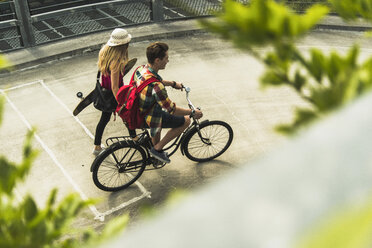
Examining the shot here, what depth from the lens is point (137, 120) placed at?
17.6 feet

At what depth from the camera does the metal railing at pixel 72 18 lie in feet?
31.5

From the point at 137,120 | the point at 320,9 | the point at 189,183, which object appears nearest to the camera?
the point at 320,9

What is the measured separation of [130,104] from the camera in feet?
16.9

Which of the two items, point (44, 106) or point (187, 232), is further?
point (44, 106)

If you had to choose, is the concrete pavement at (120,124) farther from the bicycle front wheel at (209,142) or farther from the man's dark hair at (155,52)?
the man's dark hair at (155,52)

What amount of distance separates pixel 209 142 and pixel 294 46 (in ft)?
16.9

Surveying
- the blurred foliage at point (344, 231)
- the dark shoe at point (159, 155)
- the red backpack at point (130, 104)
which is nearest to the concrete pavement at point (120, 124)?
the dark shoe at point (159, 155)

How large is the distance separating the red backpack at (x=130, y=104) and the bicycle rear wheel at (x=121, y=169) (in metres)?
0.38

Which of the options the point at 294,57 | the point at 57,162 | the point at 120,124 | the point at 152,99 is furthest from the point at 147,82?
the point at 294,57

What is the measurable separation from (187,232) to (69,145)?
6568 mm

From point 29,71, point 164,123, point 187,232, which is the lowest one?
point 29,71

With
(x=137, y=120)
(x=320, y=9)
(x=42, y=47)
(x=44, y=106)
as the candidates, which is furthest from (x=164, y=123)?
(x=42, y=47)

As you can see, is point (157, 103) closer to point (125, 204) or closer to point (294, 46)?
point (125, 204)

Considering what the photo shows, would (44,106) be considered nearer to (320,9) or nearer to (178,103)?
(178,103)
